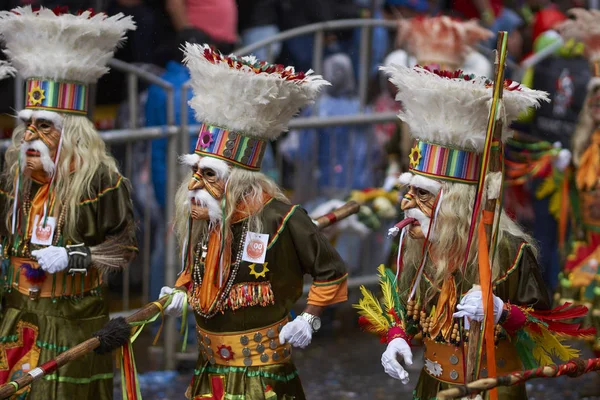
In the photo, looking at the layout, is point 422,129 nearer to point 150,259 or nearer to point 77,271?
point 77,271

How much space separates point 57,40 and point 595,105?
3.67 meters

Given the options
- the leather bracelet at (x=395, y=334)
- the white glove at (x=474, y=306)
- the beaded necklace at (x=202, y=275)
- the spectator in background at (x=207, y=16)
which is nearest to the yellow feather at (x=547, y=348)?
the white glove at (x=474, y=306)

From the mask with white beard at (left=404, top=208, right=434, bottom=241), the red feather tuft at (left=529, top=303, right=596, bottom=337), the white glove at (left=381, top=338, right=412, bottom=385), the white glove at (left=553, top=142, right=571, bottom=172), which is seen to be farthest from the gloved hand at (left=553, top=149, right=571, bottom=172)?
the white glove at (left=381, top=338, right=412, bottom=385)

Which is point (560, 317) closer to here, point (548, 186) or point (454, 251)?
point (454, 251)

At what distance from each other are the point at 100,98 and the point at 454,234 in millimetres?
4339

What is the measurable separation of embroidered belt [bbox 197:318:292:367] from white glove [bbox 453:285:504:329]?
3.26 feet

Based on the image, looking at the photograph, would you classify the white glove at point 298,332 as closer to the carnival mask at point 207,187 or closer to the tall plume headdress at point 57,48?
the carnival mask at point 207,187

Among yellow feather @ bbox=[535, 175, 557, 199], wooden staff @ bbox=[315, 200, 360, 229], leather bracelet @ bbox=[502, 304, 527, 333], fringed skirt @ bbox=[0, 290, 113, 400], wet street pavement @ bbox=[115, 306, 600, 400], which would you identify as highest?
yellow feather @ bbox=[535, 175, 557, 199]

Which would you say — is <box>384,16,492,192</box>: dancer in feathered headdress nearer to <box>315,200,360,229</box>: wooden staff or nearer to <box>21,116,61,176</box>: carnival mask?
<box>315,200,360,229</box>: wooden staff

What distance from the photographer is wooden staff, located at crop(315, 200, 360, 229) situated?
20.4ft

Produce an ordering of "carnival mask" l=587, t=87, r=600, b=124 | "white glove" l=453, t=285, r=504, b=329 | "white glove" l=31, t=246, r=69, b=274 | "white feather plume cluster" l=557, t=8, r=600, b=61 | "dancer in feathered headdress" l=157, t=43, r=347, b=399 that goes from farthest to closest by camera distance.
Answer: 1. "white feather plume cluster" l=557, t=8, r=600, b=61
2. "carnival mask" l=587, t=87, r=600, b=124
3. "white glove" l=31, t=246, r=69, b=274
4. "dancer in feathered headdress" l=157, t=43, r=347, b=399
5. "white glove" l=453, t=285, r=504, b=329

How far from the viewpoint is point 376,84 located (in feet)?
31.8

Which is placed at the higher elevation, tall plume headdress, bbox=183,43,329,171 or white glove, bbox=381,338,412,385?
tall plume headdress, bbox=183,43,329,171

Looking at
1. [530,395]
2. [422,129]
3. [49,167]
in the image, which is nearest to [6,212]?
[49,167]
